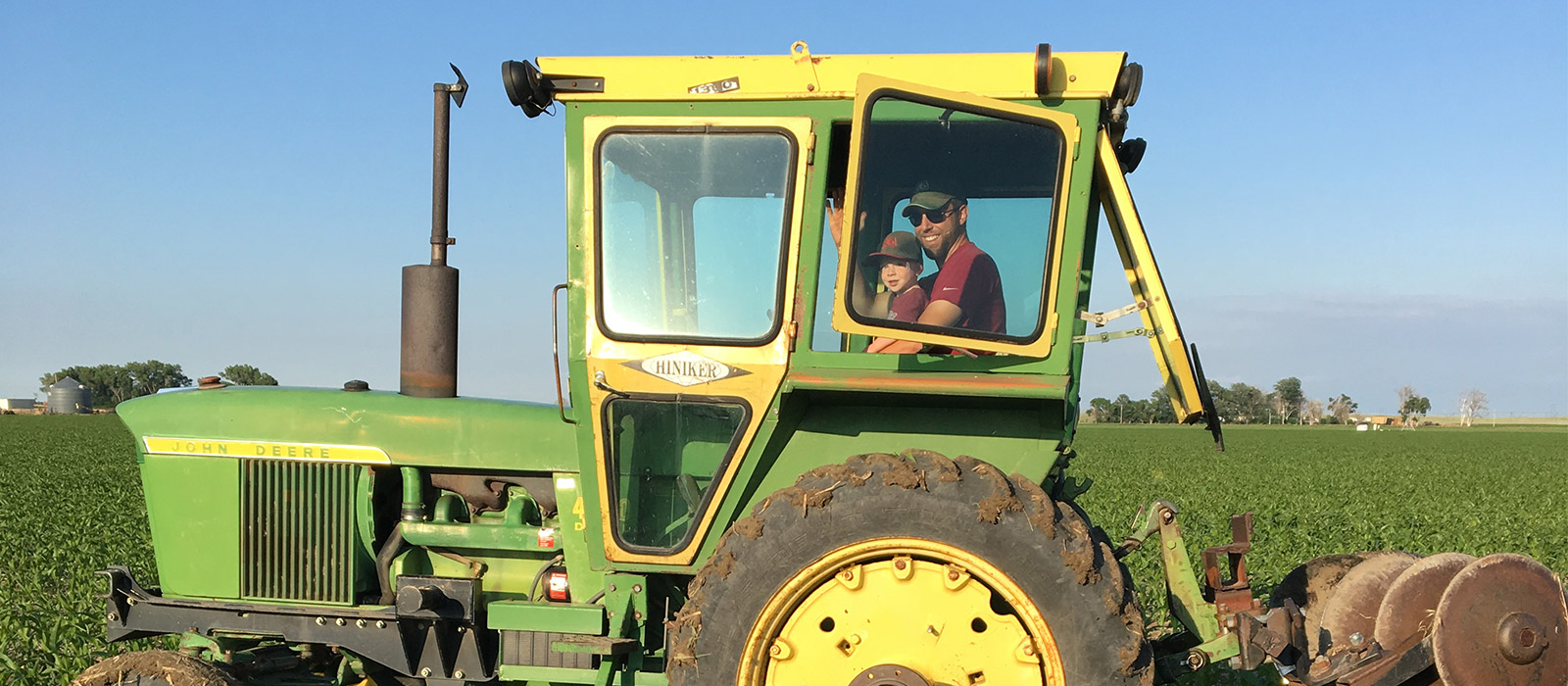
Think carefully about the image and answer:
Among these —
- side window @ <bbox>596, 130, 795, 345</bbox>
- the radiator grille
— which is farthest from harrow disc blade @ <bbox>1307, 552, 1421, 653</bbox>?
the radiator grille

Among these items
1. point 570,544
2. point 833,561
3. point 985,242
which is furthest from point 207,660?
point 985,242

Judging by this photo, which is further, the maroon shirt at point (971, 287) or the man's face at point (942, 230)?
the man's face at point (942, 230)

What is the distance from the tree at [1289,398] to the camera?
357 ft

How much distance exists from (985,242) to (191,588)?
328 cm

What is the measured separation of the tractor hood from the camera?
14.9 ft

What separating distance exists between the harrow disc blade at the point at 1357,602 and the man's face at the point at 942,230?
7.15ft

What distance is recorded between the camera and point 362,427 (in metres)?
4.60

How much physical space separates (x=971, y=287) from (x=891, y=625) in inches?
44.2

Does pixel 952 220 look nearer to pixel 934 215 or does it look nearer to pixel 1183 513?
pixel 934 215

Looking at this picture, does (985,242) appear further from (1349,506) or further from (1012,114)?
(1349,506)

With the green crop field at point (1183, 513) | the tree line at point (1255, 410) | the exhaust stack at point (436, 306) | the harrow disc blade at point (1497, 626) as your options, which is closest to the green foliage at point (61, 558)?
the green crop field at point (1183, 513)

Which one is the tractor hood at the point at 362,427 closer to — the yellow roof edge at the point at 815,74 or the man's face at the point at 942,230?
the yellow roof edge at the point at 815,74

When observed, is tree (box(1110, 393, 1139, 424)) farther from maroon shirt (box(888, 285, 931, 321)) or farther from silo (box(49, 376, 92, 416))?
maroon shirt (box(888, 285, 931, 321))

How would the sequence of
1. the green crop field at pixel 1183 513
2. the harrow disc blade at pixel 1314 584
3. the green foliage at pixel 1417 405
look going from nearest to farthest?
1. the harrow disc blade at pixel 1314 584
2. the green crop field at pixel 1183 513
3. the green foliage at pixel 1417 405
